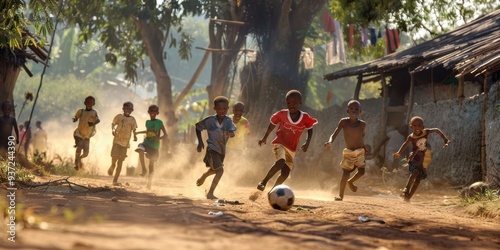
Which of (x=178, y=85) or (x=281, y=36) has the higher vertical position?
(x=178, y=85)

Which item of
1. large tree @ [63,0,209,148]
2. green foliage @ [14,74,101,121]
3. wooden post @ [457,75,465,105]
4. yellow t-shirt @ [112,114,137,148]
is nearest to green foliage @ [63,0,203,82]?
large tree @ [63,0,209,148]

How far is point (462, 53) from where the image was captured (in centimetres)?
1549

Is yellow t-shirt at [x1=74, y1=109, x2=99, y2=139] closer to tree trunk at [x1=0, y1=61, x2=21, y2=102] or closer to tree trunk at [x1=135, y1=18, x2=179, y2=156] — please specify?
tree trunk at [x1=0, y1=61, x2=21, y2=102]

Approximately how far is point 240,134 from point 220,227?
6.76m

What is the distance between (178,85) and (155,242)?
3346 inches

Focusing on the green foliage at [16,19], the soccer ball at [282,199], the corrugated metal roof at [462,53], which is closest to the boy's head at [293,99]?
the soccer ball at [282,199]

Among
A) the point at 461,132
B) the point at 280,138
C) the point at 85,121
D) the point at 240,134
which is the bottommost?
the point at 280,138

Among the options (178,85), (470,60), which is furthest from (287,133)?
(178,85)

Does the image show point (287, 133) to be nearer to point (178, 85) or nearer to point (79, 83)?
point (79, 83)

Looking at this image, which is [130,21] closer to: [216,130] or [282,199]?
[216,130]

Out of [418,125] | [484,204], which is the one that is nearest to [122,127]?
[418,125]

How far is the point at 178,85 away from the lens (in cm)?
8975

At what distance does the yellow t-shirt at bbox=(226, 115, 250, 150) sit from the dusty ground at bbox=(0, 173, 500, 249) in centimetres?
332

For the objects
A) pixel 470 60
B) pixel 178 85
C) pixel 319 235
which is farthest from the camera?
pixel 178 85
